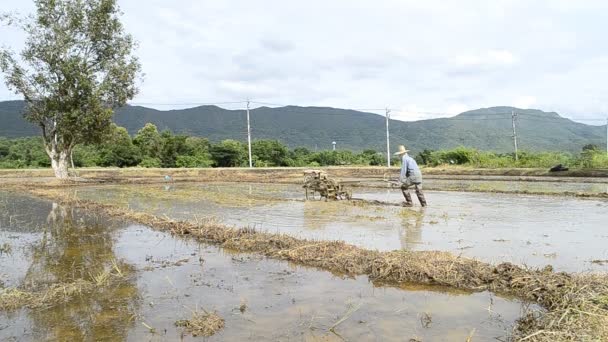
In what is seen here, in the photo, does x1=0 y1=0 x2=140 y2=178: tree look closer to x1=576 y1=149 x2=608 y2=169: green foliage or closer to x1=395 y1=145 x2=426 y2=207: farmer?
x1=395 y1=145 x2=426 y2=207: farmer

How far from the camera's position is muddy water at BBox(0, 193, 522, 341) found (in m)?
4.08

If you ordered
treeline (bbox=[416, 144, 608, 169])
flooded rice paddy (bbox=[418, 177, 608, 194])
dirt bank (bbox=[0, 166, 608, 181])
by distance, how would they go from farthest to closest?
dirt bank (bbox=[0, 166, 608, 181]) → treeline (bbox=[416, 144, 608, 169]) → flooded rice paddy (bbox=[418, 177, 608, 194])

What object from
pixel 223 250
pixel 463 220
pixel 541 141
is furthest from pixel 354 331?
pixel 541 141

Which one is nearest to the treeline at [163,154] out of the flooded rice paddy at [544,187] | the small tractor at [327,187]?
the flooded rice paddy at [544,187]

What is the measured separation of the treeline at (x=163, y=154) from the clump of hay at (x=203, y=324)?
3946cm

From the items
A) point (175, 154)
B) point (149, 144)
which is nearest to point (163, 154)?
→ point (175, 154)

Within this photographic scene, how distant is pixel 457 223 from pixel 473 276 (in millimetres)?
4615

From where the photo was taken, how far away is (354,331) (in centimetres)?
407

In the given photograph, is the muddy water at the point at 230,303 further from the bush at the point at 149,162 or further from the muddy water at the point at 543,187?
the bush at the point at 149,162

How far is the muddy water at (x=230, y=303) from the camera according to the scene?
13.4 feet

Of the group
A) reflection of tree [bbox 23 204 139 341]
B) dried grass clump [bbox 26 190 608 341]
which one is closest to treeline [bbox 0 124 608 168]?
reflection of tree [bbox 23 204 139 341]

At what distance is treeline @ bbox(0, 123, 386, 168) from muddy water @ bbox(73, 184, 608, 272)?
2953cm

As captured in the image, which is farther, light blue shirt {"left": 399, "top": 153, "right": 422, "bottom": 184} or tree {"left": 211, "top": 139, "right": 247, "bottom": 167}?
tree {"left": 211, "top": 139, "right": 247, "bottom": 167}

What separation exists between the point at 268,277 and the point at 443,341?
8.43 ft
